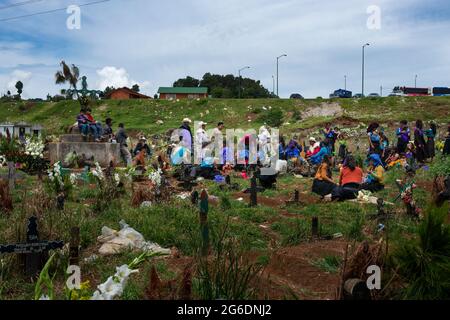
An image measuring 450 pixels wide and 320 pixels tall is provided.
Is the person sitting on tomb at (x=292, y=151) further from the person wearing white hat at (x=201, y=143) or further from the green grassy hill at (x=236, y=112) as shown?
the green grassy hill at (x=236, y=112)

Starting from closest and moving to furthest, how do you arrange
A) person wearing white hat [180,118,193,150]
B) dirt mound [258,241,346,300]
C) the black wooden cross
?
dirt mound [258,241,346,300]
the black wooden cross
person wearing white hat [180,118,193,150]

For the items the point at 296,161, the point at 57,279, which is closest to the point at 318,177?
the point at 296,161

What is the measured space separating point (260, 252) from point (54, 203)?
3.03 m

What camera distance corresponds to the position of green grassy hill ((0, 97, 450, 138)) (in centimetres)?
3528

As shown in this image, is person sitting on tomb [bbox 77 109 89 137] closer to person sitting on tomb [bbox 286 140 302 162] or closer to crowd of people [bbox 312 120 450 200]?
person sitting on tomb [bbox 286 140 302 162]

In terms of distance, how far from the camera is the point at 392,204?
892cm

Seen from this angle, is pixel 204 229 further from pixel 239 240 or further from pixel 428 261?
pixel 428 261

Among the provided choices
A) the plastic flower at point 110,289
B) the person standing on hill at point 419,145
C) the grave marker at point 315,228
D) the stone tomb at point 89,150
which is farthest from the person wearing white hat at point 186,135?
the plastic flower at point 110,289

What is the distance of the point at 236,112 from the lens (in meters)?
42.9

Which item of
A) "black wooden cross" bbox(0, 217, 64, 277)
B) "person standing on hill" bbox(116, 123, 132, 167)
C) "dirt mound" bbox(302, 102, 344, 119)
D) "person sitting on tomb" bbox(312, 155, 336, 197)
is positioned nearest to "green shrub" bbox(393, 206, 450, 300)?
"black wooden cross" bbox(0, 217, 64, 277)

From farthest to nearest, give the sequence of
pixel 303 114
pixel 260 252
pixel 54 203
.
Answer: pixel 303 114, pixel 54 203, pixel 260 252

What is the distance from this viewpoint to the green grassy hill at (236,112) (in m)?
35.3

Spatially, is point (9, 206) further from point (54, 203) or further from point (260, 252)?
point (260, 252)

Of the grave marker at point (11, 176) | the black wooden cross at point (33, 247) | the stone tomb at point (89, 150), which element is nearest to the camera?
the black wooden cross at point (33, 247)
